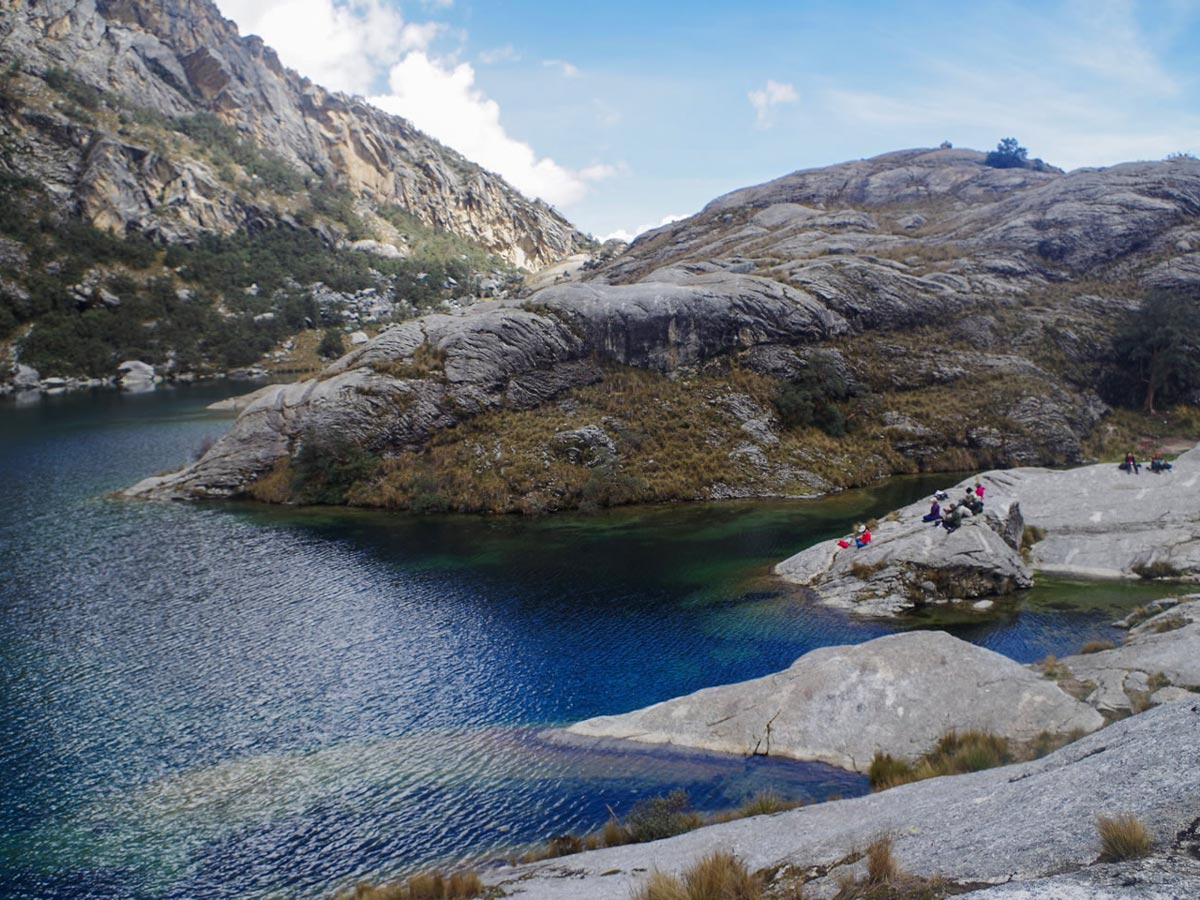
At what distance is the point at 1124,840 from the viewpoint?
282 inches

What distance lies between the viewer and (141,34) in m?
186

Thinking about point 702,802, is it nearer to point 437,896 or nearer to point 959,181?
point 437,896

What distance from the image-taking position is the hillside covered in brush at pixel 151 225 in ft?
406

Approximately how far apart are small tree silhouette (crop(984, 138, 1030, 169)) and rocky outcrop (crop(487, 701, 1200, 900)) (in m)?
122

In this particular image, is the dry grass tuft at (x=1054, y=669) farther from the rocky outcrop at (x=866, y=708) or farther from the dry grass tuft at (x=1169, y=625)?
the dry grass tuft at (x=1169, y=625)

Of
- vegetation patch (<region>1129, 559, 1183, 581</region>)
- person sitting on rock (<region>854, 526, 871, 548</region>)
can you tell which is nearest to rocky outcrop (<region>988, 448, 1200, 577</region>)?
vegetation patch (<region>1129, 559, 1183, 581</region>)

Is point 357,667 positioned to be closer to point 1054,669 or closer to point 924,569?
point 1054,669

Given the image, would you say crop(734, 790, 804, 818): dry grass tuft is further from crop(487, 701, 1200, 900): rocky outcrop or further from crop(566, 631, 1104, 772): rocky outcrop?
crop(566, 631, 1104, 772): rocky outcrop

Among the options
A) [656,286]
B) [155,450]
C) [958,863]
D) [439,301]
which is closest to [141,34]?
[439,301]

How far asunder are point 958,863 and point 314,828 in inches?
601

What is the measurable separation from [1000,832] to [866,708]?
11.1 metres

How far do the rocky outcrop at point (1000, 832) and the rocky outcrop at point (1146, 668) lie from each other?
7197 mm

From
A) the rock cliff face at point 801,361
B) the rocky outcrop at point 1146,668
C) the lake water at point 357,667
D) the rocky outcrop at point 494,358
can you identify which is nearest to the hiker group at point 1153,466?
the lake water at point 357,667

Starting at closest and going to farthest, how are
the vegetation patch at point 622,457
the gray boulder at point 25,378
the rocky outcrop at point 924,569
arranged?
the rocky outcrop at point 924,569
the vegetation patch at point 622,457
the gray boulder at point 25,378
